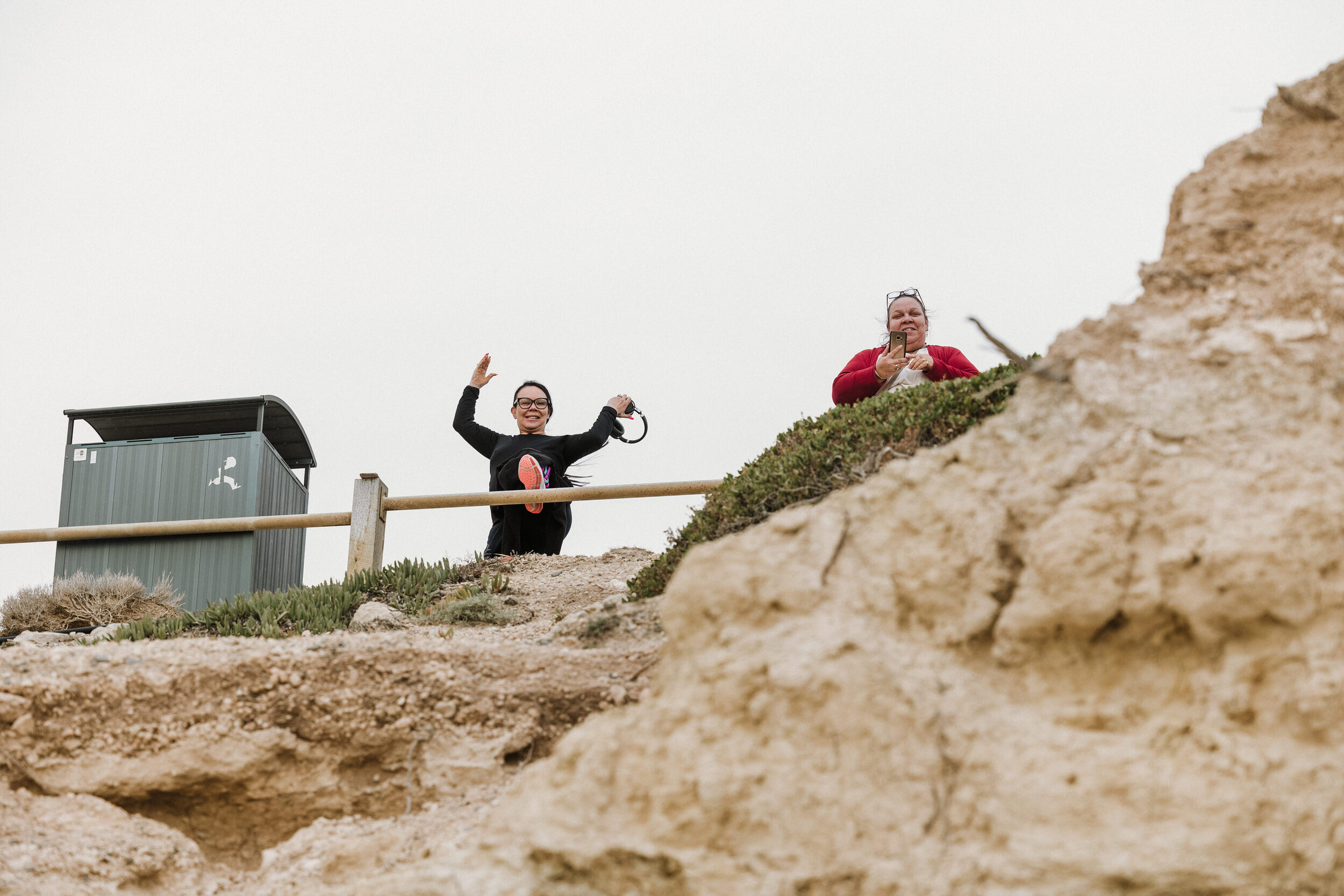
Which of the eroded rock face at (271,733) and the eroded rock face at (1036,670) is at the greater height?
the eroded rock face at (1036,670)

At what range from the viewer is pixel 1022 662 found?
2.60m

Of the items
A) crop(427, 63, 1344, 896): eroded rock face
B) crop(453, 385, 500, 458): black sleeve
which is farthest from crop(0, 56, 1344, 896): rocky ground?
crop(453, 385, 500, 458): black sleeve

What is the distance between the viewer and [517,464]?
8.44m

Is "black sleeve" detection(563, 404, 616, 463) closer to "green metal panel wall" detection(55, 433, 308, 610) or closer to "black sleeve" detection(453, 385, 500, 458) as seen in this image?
"black sleeve" detection(453, 385, 500, 458)

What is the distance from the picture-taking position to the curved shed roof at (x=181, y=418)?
35.1ft

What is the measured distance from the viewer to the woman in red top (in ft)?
19.6

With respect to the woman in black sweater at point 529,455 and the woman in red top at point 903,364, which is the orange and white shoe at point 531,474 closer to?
the woman in black sweater at point 529,455

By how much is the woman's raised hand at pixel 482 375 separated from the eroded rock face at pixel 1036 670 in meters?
5.84

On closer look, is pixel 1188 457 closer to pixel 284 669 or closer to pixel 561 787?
pixel 561 787

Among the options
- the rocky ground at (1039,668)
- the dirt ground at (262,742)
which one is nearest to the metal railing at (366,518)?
the dirt ground at (262,742)

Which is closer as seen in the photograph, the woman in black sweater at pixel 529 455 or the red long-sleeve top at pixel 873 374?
the red long-sleeve top at pixel 873 374

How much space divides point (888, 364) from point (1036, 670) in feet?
11.3

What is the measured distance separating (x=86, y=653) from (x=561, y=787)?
2335 millimetres

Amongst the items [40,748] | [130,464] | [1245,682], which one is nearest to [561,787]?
[1245,682]
